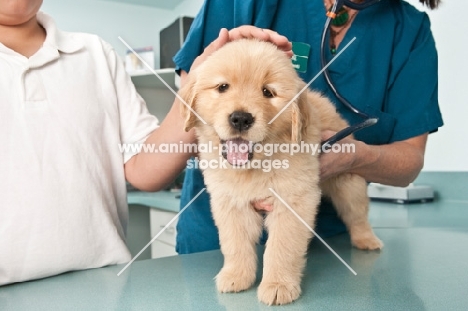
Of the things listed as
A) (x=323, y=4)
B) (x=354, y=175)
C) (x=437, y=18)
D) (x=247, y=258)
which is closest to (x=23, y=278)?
(x=247, y=258)

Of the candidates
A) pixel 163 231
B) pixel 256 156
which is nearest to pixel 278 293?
pixel 256 156

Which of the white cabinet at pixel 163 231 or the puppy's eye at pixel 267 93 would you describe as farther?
the white cabinet at pixel 163 231

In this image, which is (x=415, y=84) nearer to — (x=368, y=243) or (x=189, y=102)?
(x=368, y=243)

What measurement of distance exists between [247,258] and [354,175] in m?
0.39

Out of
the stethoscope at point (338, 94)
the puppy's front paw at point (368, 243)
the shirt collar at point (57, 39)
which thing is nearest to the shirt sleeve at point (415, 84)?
the stethoscope at point (338, 94)

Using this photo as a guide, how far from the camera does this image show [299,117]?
2.28 feet

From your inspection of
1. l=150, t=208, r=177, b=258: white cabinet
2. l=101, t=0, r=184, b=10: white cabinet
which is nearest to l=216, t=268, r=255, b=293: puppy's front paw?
l=150, t=208, r=177, b=258: white cabinet

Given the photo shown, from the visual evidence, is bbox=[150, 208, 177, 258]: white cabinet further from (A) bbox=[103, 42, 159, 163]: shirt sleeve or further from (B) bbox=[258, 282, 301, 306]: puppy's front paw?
(B) bbox=[258, 282, 301, 306]: puppy's front paw

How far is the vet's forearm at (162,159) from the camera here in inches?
36.4

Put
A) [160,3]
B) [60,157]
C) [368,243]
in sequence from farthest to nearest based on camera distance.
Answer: [160,3]
[368,243]
[60,157]

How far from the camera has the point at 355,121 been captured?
1061 mm

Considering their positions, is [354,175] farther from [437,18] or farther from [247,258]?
[437,18]

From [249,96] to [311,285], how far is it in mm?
358

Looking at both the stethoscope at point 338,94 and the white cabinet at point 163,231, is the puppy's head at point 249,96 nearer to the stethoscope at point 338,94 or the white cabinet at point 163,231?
the stethoscope at point 338,94
